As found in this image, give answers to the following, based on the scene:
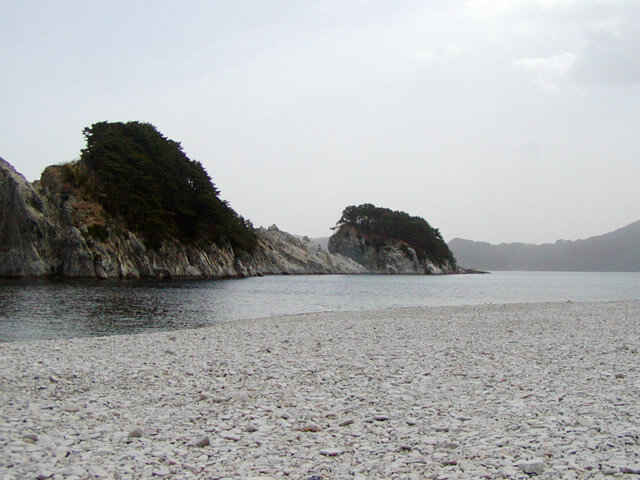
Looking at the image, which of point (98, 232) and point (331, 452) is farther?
point (98, 232)

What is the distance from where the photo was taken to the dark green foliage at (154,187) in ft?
291

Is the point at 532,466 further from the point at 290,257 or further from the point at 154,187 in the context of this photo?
the point at 290,257

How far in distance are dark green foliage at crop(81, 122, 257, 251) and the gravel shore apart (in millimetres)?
76446

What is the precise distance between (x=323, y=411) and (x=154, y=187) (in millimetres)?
93308

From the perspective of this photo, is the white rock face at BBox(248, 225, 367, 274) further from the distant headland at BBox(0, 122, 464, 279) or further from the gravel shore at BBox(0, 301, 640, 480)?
the gravel shore at BBox(0, 301, 640, 480)

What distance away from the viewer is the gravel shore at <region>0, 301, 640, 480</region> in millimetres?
6531

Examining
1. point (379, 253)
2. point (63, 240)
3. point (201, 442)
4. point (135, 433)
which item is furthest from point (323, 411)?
point (379, 253)

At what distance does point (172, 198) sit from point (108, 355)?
299 feet

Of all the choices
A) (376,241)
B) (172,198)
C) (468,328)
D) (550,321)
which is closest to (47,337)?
(468,328)

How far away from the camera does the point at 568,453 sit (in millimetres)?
6695

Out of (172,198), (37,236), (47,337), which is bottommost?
(47,337)

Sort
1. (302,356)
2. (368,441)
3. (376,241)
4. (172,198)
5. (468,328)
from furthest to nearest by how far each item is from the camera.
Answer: (376,241) < (172,198) < (468,328) < (302,356) < (368,441)

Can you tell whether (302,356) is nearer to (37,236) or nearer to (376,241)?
(37,236)

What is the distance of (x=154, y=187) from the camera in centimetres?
9500
